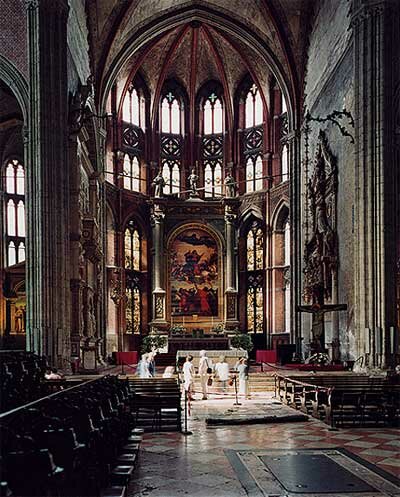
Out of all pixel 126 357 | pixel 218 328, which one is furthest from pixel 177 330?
pixel 126 357

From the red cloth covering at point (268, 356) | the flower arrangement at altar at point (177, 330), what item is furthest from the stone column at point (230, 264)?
the red cloth covering at point (268, 356)

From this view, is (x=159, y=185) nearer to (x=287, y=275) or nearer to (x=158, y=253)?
(x=158, y=253)

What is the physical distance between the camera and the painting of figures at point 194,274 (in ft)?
139

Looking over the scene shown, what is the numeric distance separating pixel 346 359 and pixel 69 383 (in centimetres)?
1388

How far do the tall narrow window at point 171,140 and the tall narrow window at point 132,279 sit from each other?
4165mm

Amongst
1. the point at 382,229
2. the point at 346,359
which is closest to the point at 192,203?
the point at 346,359

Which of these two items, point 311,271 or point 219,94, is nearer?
point 311,271

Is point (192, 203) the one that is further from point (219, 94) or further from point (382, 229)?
point (382, 229)

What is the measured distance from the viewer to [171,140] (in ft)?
149

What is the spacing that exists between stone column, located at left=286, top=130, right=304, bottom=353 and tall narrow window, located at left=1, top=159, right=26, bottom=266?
14261mm

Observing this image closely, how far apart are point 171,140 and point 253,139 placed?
5.49m

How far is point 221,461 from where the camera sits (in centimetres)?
1158

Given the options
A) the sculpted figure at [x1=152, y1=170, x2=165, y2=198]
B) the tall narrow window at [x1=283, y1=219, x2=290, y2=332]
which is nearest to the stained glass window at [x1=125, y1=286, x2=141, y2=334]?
the sculpted figure at [x1=152, y1=170, x2=165, y2=198]

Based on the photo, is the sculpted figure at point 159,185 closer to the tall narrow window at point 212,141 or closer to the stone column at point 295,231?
the tall narrow window at point 212,141
